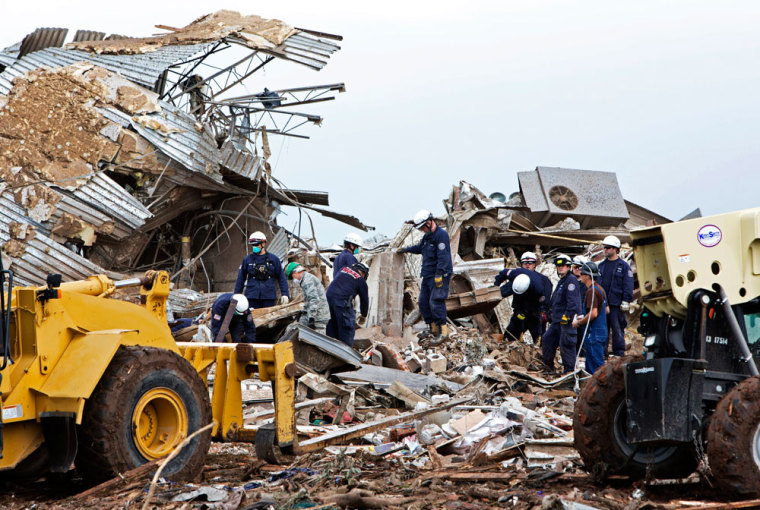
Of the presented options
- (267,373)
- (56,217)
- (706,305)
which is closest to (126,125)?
(56,217)

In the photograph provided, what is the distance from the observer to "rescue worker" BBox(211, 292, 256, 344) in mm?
10867

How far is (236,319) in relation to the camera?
11148 millimetres

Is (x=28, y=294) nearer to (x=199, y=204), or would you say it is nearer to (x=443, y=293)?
(x=443, y=293)

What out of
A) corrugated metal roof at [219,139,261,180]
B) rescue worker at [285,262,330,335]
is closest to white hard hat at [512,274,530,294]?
rescue worker at [285,262,330,335]

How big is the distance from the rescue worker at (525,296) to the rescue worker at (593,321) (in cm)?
184

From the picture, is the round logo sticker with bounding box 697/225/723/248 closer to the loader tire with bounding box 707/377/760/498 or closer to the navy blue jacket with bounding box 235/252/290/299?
the loader tire with bounding box 707/377/760/498

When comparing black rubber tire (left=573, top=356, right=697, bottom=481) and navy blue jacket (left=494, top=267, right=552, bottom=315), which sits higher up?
navy blue jacket (left=494, top=267, right=552, bottom=315)

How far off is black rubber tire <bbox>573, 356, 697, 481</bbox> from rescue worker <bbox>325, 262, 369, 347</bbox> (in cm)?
654

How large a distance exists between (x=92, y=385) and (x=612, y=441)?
352 cm

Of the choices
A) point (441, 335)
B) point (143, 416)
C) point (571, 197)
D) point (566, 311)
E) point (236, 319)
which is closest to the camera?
point (143, 416)

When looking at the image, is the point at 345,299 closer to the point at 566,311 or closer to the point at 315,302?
the point at 315,302

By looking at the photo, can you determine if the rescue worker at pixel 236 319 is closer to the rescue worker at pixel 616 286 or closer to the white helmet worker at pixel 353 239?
the white helmet worker at pixel 353 239

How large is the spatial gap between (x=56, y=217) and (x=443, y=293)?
6.42 metres

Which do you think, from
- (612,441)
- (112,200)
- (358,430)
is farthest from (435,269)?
(612,441)
